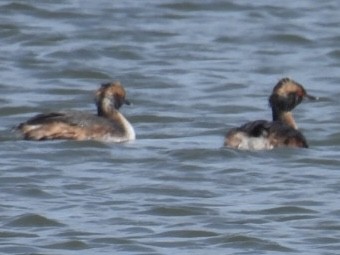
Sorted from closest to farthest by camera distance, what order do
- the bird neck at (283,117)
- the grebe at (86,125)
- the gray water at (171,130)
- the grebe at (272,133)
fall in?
the gray water at (171,130) < the grebe at (272,133) < the grebe at (86,125) < the bird neck at (283,117)

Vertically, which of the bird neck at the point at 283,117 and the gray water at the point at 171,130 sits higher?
the bird neck at the point at 283,117

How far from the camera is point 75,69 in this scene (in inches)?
788

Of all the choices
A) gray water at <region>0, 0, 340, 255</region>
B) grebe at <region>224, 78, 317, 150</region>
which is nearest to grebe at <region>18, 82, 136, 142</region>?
gray water at <region>0, 0, 340, 255</region>

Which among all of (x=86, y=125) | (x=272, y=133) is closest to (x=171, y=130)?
(x=86, y=125)

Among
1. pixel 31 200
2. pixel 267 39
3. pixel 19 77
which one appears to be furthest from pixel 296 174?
pixel 267 39

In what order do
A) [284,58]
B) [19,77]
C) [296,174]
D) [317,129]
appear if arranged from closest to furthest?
1. [296,174]
2. [317,129]
3. [19,77]
4. [284,58]

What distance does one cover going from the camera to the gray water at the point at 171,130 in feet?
41.4

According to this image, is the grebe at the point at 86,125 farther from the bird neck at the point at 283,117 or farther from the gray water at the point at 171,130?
the bird neck at the point at 283,117

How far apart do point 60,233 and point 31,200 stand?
115 cm

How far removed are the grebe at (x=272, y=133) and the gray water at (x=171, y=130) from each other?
9cm

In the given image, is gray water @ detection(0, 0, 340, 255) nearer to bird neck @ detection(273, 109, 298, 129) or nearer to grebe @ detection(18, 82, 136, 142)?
grebe @ detection(18, 82, 136, 142)

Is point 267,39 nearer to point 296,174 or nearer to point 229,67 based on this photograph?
point 229,67

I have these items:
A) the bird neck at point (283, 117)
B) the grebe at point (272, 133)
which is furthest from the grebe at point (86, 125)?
the bird neck at point (283, 117)

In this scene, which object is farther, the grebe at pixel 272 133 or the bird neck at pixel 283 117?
the bird neck at pixel 283 117
